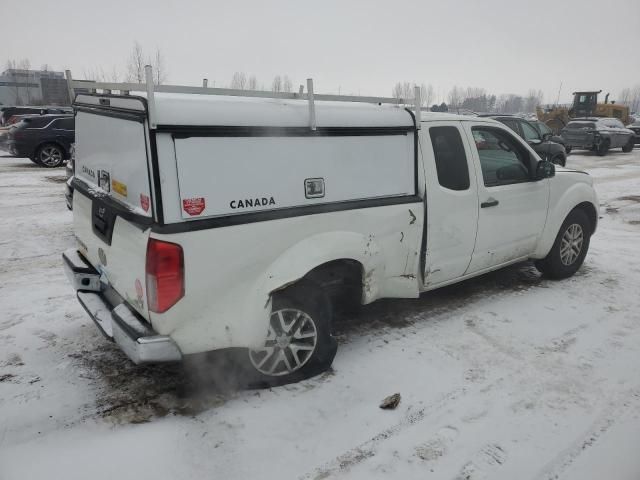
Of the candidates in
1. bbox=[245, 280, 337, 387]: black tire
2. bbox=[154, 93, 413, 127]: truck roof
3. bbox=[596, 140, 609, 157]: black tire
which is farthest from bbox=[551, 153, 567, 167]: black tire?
bbox=[245, 280, 337, 387]: black tire

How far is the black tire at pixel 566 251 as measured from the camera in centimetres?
556

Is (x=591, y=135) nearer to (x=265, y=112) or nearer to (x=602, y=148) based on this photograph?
(x=602, y=148)

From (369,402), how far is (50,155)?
571 inches

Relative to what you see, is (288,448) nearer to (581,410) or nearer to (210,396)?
(210,396)

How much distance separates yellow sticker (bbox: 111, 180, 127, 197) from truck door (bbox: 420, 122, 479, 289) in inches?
91.8

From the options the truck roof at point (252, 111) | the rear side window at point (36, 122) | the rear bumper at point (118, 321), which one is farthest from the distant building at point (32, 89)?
the truck roof at point (252, 111)

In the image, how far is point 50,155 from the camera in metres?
14.5

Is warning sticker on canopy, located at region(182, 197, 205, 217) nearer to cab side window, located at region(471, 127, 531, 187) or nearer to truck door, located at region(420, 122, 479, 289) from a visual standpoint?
truck door, located at region(420, 122, 479, 289)

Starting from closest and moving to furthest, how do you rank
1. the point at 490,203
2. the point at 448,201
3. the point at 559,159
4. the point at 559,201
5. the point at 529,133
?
the point at 448,201 < the point at 490,203 < the point at 559,201 < the point at 529,133 < the point at 559,159

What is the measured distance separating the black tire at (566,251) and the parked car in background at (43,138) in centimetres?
1335

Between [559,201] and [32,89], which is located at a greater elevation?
[32,89]

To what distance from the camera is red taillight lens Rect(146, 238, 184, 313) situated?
2.74 m

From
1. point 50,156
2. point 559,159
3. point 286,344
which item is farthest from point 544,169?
point 50,156

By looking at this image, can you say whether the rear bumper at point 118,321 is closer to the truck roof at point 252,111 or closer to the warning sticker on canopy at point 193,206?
the warning sticker on canopy at point 193,206
